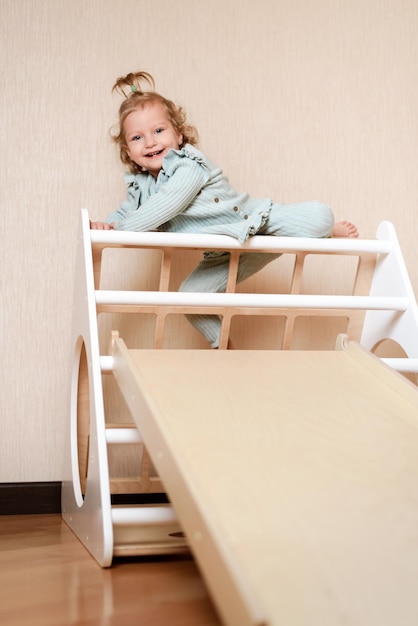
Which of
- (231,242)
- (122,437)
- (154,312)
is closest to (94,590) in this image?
(122,437)

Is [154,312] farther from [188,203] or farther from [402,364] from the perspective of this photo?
[402,364]

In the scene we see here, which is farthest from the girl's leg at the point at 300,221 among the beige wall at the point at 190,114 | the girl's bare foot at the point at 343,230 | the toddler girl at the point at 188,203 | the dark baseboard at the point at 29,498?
the dark baseboard at the point at 29,498

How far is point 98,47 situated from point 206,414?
3.87ft

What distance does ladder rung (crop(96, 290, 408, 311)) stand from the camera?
140 centimetres

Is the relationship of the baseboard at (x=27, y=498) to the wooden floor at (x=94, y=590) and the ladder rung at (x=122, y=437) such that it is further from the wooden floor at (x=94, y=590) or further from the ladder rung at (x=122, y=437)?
the ladder rung at (x=122, y=437)

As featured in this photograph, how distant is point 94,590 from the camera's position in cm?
113

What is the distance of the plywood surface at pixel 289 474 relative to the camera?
0.73 m

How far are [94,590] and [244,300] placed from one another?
2.01 ft

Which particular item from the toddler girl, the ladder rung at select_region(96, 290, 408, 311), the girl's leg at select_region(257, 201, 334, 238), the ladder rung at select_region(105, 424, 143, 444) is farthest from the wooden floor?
the girl's leg at select_region(257, 201, 334, 238)

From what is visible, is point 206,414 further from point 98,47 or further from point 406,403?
point 98,47

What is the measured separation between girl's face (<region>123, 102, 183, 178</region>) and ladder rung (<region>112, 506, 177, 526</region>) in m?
0.80

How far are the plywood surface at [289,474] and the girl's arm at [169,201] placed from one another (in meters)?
0.32

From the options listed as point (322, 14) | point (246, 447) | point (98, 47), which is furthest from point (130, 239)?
point (322, 14)

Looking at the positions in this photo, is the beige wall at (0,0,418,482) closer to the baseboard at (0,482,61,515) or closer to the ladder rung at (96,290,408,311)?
the baseboard at (0,482,61,515)
